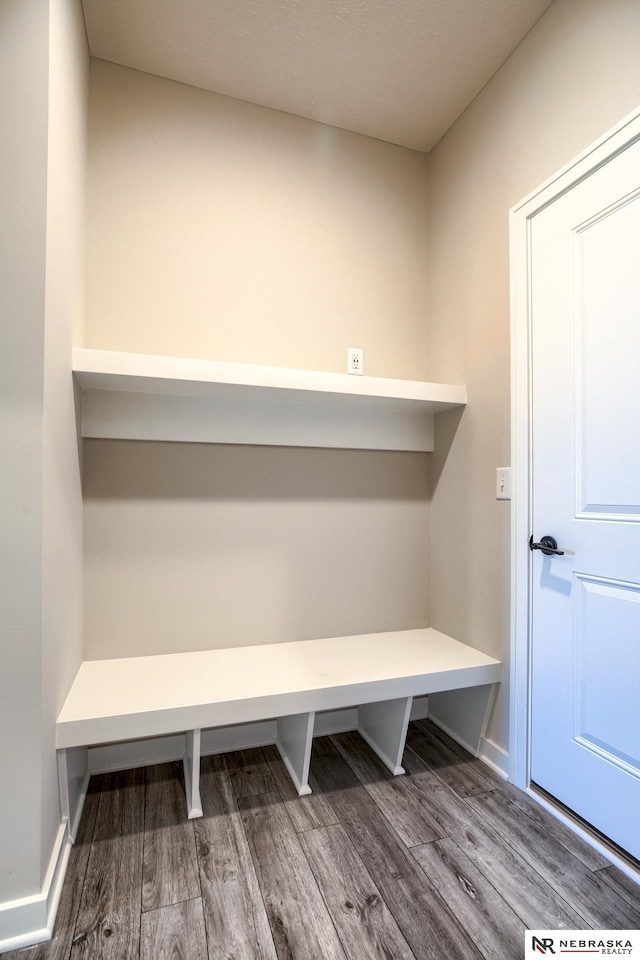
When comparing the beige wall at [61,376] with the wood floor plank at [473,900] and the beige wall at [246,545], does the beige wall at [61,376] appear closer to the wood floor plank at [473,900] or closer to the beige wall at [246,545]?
the beige wall at [246,545]

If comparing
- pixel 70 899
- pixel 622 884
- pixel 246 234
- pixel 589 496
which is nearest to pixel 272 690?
pixel 70 899

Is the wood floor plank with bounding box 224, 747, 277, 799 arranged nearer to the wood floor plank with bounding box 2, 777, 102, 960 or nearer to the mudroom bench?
the mudroom bench

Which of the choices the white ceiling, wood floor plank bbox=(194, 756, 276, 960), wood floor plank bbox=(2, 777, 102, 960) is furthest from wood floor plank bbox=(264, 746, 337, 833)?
the white ceiling

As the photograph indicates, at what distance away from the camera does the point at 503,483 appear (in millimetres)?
1770

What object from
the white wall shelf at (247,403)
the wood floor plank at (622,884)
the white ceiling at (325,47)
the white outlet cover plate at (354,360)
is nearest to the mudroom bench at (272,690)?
the wood floor plank at (622,884)

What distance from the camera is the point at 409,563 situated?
2.23m

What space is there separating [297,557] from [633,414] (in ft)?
4.40

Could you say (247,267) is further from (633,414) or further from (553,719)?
(553,719)

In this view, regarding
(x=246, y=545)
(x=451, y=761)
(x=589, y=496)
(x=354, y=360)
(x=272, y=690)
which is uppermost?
(x=354, y=360)

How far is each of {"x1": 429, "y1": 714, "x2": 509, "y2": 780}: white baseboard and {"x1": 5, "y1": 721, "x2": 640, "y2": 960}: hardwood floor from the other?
4 centimetres

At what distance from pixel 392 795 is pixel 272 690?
23.4 inches

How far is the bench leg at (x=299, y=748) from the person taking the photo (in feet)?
5.35

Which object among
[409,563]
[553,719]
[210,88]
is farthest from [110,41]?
[553,719]

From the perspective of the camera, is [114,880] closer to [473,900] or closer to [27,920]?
[27,920]
